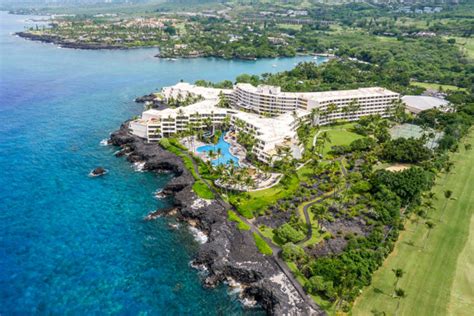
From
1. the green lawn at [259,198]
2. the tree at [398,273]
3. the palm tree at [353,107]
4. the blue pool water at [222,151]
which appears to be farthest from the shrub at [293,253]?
the palm tree at [353,107]

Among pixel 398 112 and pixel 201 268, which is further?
pixel 398 112

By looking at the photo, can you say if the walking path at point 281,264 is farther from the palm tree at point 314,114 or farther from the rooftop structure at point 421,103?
the rooftop structure at point 421,103

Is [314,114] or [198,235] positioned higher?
[314,114]

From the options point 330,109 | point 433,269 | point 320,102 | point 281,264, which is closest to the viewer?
point 433,269

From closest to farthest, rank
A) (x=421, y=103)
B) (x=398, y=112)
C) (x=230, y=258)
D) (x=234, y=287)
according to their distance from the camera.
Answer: (x=234, y=287) → (x=230, y=258) → (x=398, y=112) → (x=421, y=103)

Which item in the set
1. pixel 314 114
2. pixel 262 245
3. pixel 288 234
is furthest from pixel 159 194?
pixel 314 114

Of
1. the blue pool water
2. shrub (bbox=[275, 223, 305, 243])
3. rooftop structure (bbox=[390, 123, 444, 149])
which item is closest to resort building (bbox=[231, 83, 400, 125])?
rooftop structure (bbox=[390, 123, 444, 149])

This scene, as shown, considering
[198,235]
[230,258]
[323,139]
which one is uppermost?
[323,139]

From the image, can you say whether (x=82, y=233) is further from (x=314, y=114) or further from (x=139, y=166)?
(x=314, y=114)
